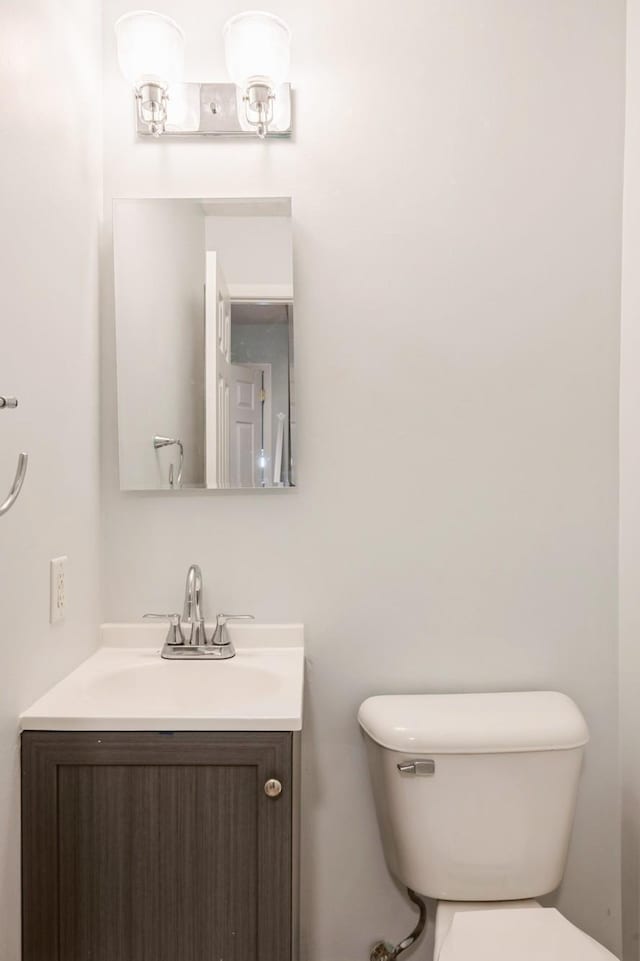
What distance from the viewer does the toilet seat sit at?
1.30 meters

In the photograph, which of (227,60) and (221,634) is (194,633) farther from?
(227,60)

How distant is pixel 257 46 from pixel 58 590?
122 centimetres

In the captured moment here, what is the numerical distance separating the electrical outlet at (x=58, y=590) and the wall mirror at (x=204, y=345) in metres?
0.33

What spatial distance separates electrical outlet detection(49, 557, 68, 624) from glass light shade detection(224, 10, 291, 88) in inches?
43.2

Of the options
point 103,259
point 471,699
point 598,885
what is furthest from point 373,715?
point 103,259

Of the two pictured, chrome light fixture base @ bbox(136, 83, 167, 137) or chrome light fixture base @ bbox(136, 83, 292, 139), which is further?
chrome light fixture base @ bbox(136, 83, 292, 139)

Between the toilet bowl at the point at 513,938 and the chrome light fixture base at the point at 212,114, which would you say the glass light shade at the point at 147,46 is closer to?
the chrome light fixture base at the point at 212,114

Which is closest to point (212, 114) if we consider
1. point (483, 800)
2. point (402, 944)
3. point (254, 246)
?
point (254, 246)

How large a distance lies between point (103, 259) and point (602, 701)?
157cm

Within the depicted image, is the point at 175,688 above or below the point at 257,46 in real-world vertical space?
below

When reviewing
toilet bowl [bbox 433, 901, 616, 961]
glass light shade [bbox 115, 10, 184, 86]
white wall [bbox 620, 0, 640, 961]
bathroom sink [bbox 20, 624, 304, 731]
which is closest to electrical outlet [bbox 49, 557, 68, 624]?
bathroom sink [bbox 20, 624, 304, 731]

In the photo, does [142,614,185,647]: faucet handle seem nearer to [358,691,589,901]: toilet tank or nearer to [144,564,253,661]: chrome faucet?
[144,564,253,661]: chrome faucet

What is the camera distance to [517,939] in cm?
136

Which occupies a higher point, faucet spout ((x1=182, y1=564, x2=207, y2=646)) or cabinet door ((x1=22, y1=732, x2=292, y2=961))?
faucet spout ((x1=182, y1=564, x2=207, y2=646))
